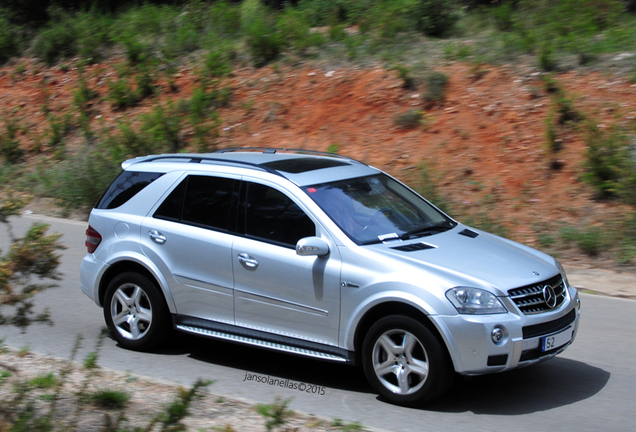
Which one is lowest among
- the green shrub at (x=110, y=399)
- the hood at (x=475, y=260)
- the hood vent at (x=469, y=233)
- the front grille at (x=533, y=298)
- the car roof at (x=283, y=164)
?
the green shrub at (x=110, y=399)

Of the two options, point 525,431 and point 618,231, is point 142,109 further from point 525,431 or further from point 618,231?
point 525,431

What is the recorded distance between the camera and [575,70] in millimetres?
12938

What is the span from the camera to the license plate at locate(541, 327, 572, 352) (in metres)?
5.12

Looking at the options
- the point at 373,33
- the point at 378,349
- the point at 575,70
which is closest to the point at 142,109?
the point at 373,33

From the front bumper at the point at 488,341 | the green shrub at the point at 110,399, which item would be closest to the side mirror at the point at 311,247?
the front bumper at the point at 488,341

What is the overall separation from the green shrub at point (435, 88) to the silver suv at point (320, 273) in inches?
271

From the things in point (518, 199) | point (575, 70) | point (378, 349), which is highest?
point (575, 70)

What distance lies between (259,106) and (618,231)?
8.66 meters

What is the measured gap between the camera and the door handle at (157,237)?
639 cm

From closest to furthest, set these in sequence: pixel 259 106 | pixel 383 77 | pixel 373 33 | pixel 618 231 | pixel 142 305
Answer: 1. pixel 142 305
2. pixel 618 231
3. pixel 383 77
4. pixel 259 106
5. pixel 373 33

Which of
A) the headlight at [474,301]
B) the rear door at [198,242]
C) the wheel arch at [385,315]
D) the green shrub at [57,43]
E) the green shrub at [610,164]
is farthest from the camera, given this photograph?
the green shrub at [57,43]

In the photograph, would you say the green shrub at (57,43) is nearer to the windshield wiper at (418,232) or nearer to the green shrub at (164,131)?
the green shrub at (164,131)

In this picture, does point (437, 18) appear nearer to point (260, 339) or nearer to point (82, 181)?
point (82, 181)

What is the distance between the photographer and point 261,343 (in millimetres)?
5848
